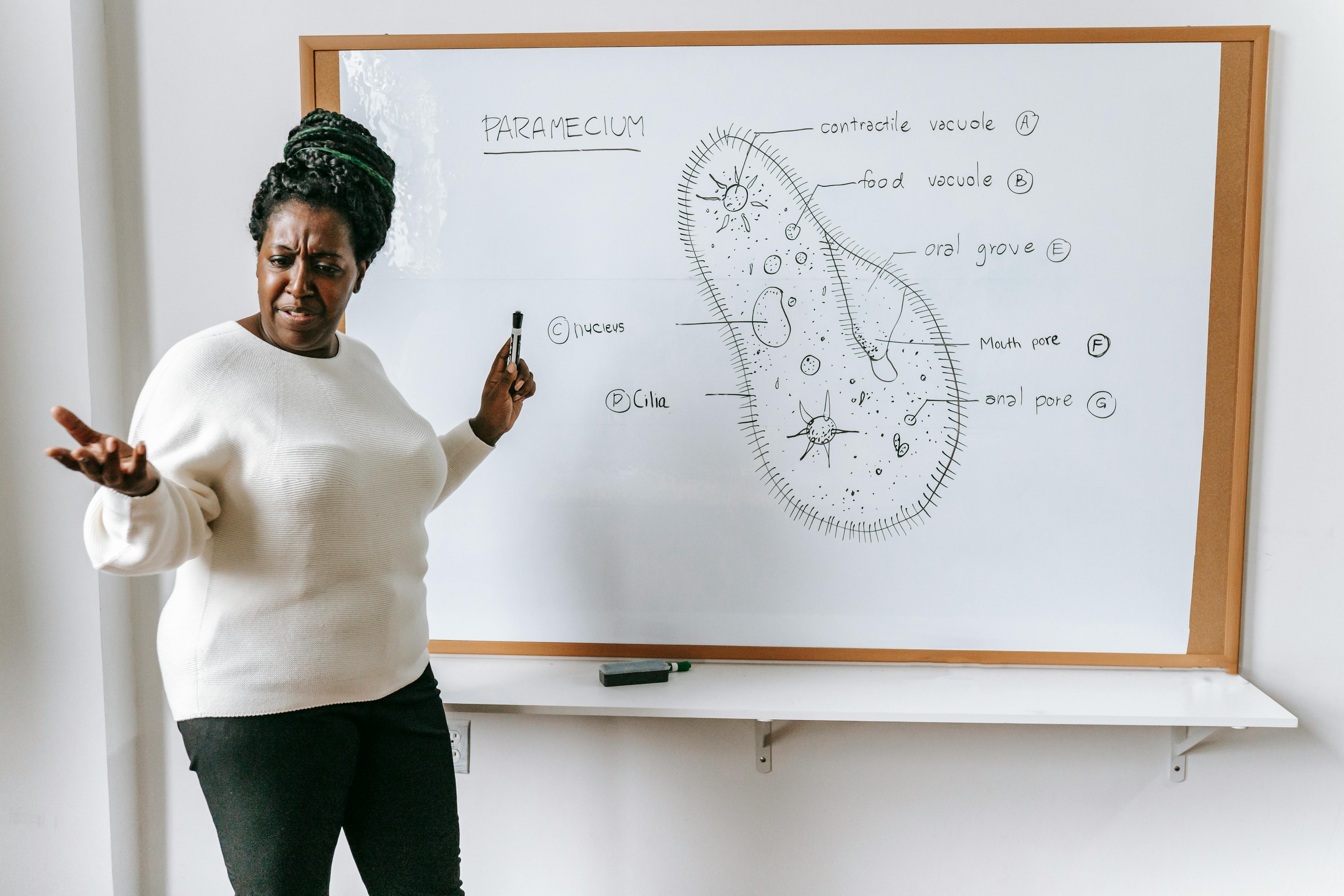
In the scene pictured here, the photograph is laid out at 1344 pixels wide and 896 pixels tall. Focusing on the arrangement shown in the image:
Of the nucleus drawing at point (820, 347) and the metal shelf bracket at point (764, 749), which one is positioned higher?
the nucleus drawing at point (820, 347)

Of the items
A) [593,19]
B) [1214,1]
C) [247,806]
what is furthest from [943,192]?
[247,806]

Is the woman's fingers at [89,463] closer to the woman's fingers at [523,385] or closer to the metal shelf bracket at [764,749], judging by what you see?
the woman's fingers at [523,385]

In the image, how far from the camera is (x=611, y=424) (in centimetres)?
129

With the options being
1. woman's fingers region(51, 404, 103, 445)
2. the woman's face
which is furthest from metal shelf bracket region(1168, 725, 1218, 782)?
woman's fingers region(51, 404, 103, 445)

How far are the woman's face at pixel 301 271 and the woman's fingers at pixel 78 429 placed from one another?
0.25m

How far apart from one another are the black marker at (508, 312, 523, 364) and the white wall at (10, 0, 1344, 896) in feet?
1.46

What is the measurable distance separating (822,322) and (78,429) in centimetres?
93

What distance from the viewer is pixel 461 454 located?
1182 mm

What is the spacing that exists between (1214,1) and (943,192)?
470 mm

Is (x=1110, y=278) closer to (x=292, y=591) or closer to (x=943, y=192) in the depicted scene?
(x=943, y=192)

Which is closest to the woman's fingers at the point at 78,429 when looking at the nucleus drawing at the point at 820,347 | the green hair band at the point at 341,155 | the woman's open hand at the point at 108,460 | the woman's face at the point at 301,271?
the woman's open hand at the point at 108,460

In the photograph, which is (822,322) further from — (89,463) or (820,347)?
(89,463)

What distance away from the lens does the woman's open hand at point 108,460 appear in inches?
27.6

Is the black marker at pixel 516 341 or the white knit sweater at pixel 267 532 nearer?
the white knit sweater at pixel 267 532
